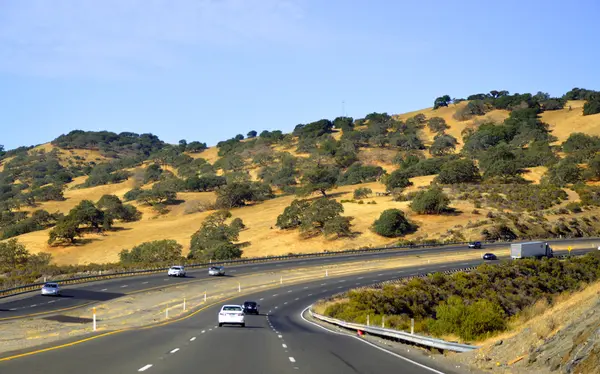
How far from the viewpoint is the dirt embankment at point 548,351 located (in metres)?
13.1

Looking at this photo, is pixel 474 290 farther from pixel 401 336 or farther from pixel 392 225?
pixel 392 225

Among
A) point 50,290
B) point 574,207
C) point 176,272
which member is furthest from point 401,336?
point 574,207

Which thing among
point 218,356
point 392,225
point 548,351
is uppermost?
point 392,225

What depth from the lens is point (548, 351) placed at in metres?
14.6

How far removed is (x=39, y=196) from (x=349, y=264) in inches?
4316

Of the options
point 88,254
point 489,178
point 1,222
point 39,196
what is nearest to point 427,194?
point 489,178

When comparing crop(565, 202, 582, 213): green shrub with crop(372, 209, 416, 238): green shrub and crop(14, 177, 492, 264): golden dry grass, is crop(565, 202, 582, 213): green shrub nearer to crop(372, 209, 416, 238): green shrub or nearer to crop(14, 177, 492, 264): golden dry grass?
→ crop(14, 177, 492, 264): golden dry grass

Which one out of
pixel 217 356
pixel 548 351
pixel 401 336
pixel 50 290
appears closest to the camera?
pixel 548 351

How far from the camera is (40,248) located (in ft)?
343

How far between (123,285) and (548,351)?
51221 mm

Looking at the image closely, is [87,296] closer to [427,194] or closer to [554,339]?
[554,339]

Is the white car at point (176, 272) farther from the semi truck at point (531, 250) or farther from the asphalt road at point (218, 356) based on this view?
the asphalt road at point (218, 356)

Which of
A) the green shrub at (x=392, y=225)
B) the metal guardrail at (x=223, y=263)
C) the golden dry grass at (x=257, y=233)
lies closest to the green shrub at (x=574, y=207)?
the metal guardrail at (x=223, y=263)

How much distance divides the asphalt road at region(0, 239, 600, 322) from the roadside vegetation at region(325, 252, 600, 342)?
19.1m
